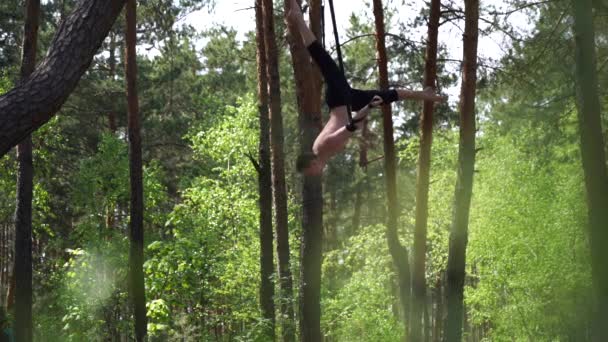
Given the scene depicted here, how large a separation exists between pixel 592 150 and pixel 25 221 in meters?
10.4

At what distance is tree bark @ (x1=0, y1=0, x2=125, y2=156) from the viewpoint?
4.80 meters

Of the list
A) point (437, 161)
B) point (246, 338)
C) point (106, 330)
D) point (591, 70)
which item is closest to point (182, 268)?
point (106, 330)

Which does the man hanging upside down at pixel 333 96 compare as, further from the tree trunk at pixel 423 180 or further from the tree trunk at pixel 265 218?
the tree trunk at pixel 423 180

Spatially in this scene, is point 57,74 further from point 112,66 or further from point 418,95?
point 112,66

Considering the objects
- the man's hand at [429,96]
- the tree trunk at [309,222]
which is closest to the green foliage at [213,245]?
the tree trunk at [309,222]

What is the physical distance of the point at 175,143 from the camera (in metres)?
30.4

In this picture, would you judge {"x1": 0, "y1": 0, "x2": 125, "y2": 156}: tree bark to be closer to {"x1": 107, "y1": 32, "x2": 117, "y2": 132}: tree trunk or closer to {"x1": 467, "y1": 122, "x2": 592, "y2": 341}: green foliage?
{"x1": 467, "y1": 122, "x2": 592, "y2": 341}: green foliage

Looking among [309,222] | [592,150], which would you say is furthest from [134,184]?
[592,150]

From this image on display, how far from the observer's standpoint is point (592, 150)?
1141 centimetres

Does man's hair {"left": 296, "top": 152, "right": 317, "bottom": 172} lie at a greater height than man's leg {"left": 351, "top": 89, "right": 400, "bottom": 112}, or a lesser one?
lesser

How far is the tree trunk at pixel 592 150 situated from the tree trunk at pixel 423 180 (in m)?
4.37

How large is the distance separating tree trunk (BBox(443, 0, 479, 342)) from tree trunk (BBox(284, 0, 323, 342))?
340 cm

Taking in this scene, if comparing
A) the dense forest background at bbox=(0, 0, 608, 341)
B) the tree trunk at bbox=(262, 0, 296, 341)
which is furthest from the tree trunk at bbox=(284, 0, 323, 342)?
the tree trunk at bbox=(262, 0, 296, 341)

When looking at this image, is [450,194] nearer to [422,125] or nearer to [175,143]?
[175,143]
